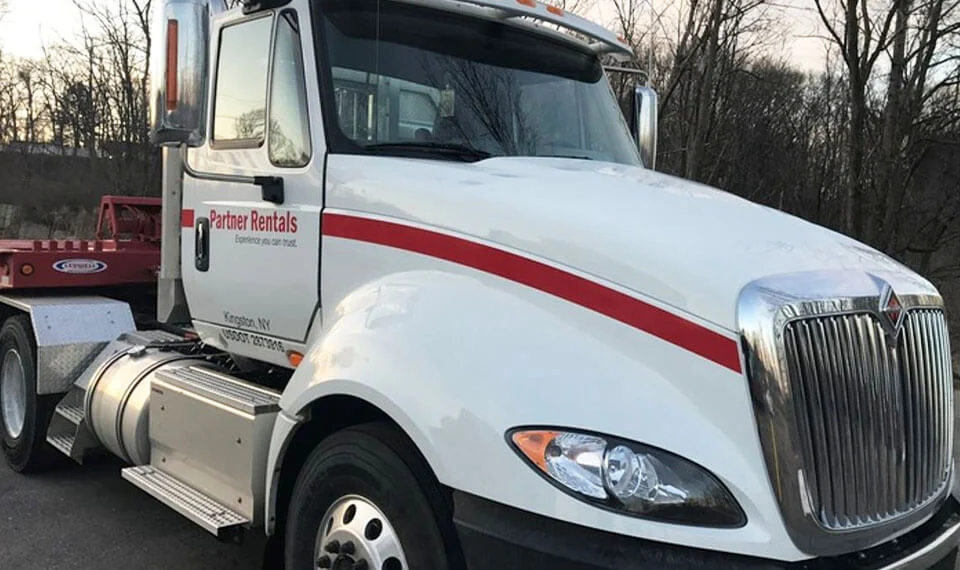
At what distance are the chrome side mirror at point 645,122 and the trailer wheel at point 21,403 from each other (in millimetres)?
4436

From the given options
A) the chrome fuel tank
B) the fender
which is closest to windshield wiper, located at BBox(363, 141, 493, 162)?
the fender

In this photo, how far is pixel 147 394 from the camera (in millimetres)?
4715

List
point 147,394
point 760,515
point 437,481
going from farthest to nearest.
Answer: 1. point 147,394
2. point 437,481
3. point 760,515

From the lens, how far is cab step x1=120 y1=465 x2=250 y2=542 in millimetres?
3588

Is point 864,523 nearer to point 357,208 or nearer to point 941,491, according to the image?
point 941,491

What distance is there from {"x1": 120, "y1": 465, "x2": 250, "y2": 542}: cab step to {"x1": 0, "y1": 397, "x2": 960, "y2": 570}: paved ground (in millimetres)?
559

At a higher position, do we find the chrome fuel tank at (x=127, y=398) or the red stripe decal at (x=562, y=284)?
the red stripe decal at (x=562, y=284)

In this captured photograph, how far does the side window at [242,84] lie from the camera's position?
4.00 meters

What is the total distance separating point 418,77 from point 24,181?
36809 millimetres

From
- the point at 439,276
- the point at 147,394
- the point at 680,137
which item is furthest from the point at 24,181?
the point at 439,276

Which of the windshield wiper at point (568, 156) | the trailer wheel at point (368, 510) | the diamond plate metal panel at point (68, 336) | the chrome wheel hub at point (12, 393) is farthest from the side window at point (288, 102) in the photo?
the chrome wheel hub at point (12, 393)

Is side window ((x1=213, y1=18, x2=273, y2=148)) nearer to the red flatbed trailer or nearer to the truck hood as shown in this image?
the truck hood

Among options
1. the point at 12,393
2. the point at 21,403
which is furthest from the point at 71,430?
the point at 12,393

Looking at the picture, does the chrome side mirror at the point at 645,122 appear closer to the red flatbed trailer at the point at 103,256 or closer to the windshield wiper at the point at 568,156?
the windshield wiper at the point at 568,156
